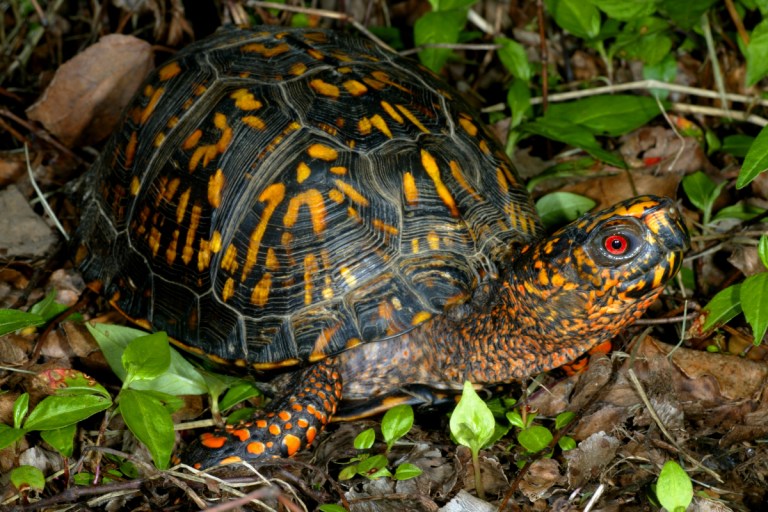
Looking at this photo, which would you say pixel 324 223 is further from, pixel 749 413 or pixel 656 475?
pixel 749 413

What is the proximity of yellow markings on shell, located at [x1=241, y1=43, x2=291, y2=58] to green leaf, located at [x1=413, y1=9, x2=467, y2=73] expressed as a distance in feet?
3.46

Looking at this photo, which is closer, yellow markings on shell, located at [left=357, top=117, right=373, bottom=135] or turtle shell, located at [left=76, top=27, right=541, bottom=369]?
turtle shell, located at [left=76, top=27, right=541, bottom=369]

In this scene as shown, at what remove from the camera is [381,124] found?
2840 mm

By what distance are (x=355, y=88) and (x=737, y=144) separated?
200 cm

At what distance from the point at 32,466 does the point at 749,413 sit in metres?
2.43

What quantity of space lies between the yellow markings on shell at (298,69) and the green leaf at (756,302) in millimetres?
1749

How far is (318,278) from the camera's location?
2.70 m

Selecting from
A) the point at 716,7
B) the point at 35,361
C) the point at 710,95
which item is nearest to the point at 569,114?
the point at 710,95

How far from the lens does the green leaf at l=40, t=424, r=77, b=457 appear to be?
8.25ft

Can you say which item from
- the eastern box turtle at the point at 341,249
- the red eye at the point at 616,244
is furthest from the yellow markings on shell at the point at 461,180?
the red eye at the point at 616,244

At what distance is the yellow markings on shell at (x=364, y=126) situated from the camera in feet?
9.24

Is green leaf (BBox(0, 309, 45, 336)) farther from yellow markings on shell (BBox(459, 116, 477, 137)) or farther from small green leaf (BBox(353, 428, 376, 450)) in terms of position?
yellow markings on shell (BBox(459, 116, 477, 137))

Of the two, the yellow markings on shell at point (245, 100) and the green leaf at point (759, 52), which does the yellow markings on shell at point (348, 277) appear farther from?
the green leaf at point (759, 52)

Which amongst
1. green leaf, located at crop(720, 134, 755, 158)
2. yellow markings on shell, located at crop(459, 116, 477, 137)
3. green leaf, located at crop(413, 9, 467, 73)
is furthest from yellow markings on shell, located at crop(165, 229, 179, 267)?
green leaf, located at crop(720, 134, 755, 158)
